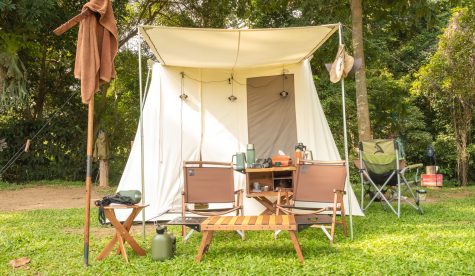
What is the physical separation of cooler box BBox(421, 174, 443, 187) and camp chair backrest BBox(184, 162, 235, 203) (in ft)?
21.6

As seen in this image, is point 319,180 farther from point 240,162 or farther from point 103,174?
point 103,174

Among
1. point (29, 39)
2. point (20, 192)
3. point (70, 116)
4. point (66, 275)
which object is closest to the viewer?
point (66, 275)

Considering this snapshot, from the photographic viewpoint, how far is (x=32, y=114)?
11.3 metres

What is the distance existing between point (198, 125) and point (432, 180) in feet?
20.7

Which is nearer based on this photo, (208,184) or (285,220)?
(285,220)

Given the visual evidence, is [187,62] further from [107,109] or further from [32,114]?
[32,114]

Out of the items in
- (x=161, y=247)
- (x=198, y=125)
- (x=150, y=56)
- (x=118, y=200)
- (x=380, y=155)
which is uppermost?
(x=150, y=56)

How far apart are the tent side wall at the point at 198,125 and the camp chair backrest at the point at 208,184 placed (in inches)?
33.1

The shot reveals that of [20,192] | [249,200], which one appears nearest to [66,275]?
[249,200]

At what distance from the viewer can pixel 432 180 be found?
9.45 metres

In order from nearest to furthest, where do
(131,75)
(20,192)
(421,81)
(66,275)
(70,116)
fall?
1. (66,275)
2. (20,192)
3. (421,81)
4. (70,116)
5. (131,75)

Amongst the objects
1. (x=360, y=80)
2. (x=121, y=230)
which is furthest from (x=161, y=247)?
(x=360, y=80)

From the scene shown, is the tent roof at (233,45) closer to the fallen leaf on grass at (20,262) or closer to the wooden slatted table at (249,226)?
the wooden slatted table at (249,226)

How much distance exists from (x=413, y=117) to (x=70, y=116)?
29.8ft
